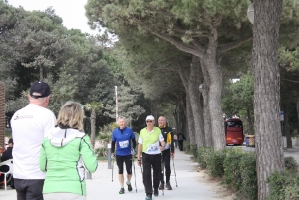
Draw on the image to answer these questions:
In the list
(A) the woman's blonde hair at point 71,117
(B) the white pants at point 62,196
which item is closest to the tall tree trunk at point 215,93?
(A) the woman's blonde hair at point 71,117

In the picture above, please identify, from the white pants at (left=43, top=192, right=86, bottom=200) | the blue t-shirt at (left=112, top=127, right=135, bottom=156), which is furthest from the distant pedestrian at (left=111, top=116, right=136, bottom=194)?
the white pants at (left=43, top=192, right=86, bottom=200)

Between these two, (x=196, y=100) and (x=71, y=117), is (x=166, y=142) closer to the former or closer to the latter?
(x=71, y=117)

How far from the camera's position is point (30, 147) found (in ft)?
16.5

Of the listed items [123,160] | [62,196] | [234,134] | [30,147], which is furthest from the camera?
[234,134]

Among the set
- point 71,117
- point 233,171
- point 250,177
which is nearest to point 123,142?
point 233,171

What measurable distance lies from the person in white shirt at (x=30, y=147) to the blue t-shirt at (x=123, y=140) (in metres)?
7.07

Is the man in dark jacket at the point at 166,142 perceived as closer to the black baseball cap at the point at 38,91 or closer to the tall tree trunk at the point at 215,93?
the tall tree trunk at the point at 215,93

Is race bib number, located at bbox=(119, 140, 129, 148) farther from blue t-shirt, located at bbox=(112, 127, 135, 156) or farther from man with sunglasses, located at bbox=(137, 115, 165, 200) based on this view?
man with sunglasses, located at bbox=(137, 115, 165, 200)

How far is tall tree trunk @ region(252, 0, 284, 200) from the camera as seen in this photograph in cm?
780

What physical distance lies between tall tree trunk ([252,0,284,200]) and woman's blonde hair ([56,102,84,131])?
4.01 m

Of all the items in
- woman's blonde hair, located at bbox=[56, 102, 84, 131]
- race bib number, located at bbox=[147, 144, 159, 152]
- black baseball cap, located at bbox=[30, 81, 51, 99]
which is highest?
black baseball cap, located at bbox=[30, 81, 51, 99]

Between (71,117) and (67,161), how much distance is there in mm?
406

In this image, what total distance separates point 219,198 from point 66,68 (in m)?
44.4

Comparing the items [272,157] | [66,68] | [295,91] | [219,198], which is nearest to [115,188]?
[219,198]
